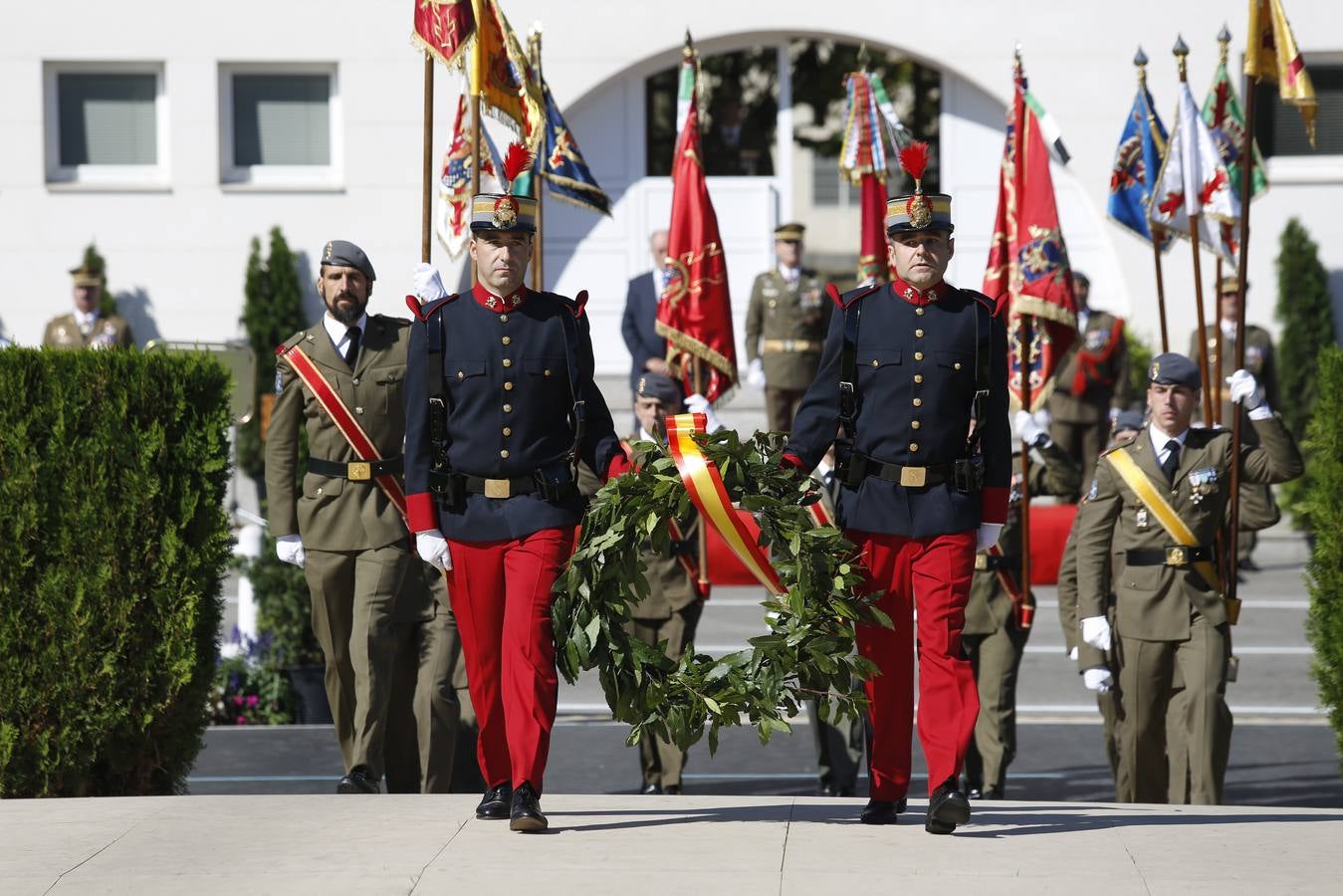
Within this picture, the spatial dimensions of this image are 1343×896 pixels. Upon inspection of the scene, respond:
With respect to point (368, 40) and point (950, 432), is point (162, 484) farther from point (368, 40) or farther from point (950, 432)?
point (368, 40)

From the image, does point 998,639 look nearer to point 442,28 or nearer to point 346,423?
point 346,423

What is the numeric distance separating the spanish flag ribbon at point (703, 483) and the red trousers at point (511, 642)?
46 centimetres

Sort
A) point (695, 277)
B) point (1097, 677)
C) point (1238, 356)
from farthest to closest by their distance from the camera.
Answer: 1. point (695, 277)
2. point (1238, 356)
3. point (1097, 677)

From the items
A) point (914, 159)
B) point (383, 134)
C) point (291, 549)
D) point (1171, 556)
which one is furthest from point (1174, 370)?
point (383, 134)

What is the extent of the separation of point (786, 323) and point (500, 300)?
9.01 metres

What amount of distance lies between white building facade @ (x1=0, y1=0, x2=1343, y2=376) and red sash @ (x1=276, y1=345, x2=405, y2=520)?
10.1 meters

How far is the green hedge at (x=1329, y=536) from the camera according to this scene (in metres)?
7.94

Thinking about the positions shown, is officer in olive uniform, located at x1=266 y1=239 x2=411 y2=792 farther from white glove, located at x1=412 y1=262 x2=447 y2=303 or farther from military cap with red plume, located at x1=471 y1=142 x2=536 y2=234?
military cap with red plume, located at x1=471 y1=142 x2=536 y2=234

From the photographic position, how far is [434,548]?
6707mm

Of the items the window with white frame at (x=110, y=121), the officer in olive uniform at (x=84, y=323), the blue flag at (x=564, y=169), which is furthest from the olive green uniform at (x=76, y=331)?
the blue flag at (x=564, y=169)

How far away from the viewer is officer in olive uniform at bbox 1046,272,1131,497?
1534cm

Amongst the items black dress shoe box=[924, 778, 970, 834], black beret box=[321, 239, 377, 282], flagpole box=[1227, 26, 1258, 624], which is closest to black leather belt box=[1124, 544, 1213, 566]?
flagpole box=[1227, 26, 1258, 624]

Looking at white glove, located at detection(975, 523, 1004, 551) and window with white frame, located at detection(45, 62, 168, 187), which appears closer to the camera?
white glove, located at detection(975, 523, 1004, 551)

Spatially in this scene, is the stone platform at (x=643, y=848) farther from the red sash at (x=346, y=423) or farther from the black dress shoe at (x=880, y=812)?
the red sash at (x=346, y=423)
